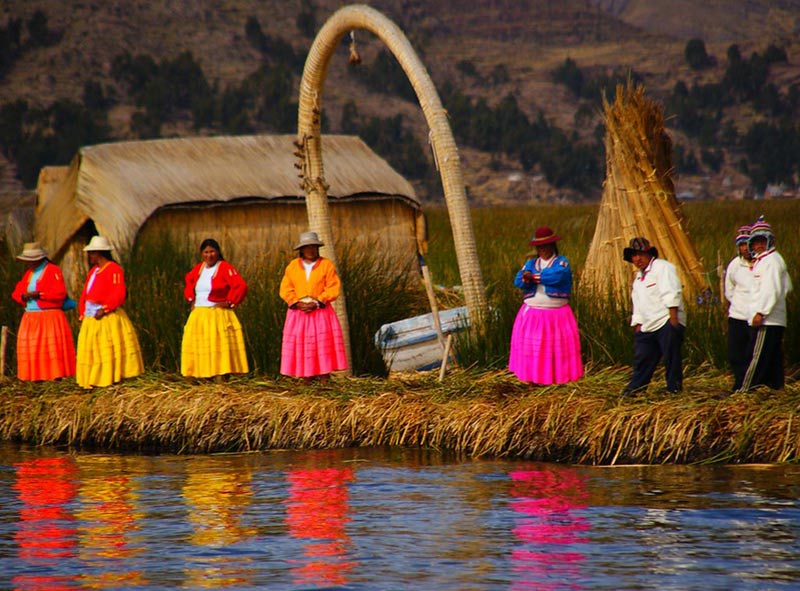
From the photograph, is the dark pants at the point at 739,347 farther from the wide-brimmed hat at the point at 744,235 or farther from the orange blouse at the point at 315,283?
the orange blouse at the point at 315,283

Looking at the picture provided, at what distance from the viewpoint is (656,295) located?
10.4 m

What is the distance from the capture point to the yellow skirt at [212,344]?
12.1 m

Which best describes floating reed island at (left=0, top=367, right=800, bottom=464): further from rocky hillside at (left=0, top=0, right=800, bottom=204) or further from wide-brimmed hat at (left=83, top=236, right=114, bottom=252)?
rocky hillside at (left=0, top=0, right=800, bottom=204)

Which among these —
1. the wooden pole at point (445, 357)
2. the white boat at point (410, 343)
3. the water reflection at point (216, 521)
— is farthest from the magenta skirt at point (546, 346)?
the water reflection at point (216, 521)

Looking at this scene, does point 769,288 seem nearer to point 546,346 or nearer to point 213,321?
point 546,346

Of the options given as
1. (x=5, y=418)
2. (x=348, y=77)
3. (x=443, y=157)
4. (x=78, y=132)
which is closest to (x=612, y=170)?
(x=443, y=157)

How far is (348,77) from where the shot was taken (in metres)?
79.5

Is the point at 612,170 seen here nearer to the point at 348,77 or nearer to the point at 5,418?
the point at 5,418

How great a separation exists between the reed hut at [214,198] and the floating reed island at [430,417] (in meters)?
4.80

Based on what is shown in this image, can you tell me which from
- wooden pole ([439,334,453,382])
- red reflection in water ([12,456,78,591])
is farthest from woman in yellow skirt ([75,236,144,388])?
wooden pole ([439,334,453,382])

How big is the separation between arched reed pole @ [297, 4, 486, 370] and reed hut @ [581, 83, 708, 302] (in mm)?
1371

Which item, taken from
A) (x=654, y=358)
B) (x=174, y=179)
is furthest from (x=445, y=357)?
(x=174, y=179)

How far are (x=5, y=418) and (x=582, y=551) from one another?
21.9ft

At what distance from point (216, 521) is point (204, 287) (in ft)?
12.0
